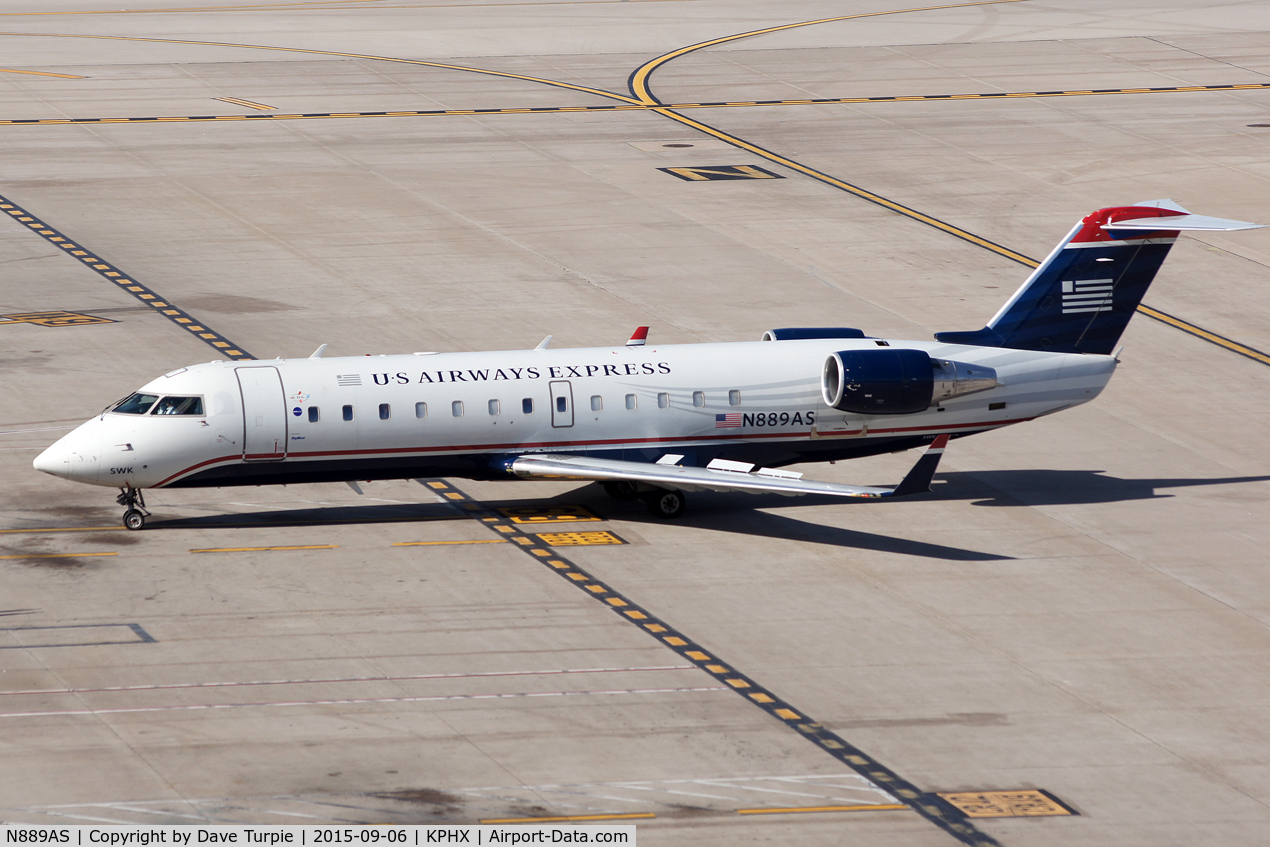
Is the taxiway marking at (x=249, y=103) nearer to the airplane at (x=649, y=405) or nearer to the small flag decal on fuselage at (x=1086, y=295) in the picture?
the airplane at (x=649, y=405)

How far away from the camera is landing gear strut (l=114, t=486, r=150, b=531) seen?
32094 mm

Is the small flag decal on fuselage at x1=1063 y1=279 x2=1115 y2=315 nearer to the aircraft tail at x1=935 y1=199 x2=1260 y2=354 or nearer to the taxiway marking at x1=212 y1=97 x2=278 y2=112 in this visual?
the aircraft tail at x1=935 y1=199 x2=1260 y2=354

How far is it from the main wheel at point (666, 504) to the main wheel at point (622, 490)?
536 mm

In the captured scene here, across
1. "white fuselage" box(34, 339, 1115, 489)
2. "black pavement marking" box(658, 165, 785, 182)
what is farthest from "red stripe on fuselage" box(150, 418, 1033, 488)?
"black pavement marking" box(658, 165, 785, 182)

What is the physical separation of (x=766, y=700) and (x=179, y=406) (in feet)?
42.5

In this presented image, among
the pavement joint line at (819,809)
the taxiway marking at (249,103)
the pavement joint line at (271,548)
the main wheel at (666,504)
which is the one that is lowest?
the pavement joint line at (271,548)

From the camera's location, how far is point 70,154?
63.2m

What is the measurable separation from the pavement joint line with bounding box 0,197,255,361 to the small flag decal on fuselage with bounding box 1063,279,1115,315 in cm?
2006

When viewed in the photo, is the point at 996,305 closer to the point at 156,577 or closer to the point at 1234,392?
the point at 1234,392

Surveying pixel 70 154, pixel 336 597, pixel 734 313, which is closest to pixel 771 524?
pixel 336 597

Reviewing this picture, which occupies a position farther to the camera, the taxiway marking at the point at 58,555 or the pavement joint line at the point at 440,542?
the pavement joint line at the point at 440,542

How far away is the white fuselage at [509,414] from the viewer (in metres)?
31.5

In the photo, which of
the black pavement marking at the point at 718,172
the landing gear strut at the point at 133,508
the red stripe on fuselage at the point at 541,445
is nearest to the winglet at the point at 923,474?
the red stripe on fuselage at the point at 541,445

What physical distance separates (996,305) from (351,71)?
39533mm
